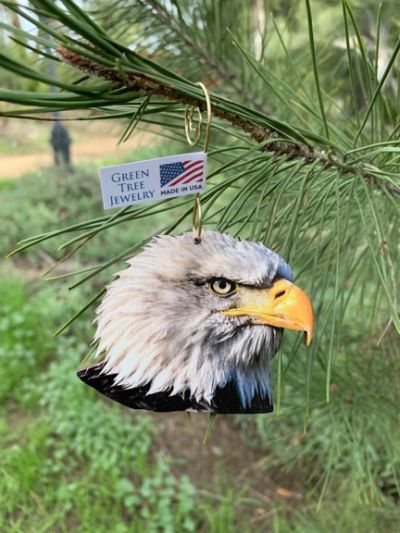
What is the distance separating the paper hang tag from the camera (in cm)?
33

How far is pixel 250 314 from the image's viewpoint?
0.33 metres

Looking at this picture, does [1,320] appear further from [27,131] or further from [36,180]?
[27,131]

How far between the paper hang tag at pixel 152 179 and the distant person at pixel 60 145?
116 inches

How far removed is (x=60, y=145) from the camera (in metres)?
3.15

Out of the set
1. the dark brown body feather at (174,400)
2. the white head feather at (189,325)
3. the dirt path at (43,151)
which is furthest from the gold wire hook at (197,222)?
the dirt path at (43,151)

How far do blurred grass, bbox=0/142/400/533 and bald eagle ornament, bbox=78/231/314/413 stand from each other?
0.43m

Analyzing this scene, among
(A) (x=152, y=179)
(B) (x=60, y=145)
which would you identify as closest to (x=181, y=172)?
(A) (x=152, y=179)

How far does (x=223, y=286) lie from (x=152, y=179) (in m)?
0.09

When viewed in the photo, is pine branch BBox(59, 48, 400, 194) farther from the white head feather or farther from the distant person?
the distant person

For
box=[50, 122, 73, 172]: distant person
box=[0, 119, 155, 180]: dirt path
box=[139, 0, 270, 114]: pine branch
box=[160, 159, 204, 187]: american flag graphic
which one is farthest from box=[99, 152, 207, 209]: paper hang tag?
box=[0, 119, 155, 180]: dirt path

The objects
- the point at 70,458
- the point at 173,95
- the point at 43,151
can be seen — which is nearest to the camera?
the point at 173,95

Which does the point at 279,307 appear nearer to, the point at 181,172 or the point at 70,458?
the point at 181,172

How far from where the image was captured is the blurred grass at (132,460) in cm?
88

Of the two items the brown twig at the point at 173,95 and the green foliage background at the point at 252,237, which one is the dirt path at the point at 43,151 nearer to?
the green foliage background at the point at 252,237
